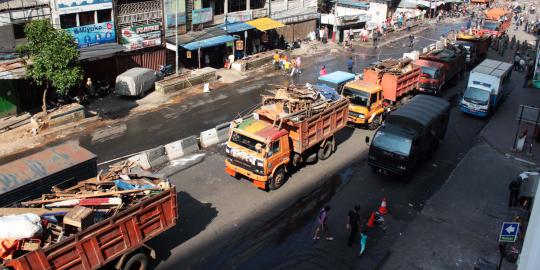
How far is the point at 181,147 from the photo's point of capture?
22438mm

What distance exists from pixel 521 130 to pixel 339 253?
702 inches

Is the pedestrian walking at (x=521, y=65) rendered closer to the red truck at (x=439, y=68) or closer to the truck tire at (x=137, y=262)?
the red truck at (x=439, y=68)

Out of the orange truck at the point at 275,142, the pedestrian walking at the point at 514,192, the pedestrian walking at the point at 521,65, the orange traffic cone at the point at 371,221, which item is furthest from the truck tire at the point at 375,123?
the pedestrian walking at the point at 521,65

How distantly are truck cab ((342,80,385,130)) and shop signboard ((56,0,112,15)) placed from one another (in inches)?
651

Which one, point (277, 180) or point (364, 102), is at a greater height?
point (364, 102)

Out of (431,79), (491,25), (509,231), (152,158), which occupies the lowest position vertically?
(152,158)

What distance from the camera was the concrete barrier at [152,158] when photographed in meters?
21.0

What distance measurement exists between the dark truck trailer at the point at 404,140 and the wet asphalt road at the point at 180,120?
10.1 meters

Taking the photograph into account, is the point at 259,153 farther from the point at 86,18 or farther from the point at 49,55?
the point at 86,18

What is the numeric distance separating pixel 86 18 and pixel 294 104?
1647cm

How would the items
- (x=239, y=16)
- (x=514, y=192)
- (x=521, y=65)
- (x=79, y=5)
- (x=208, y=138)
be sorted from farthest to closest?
(x=239, y=16), (x=521, y=65), (x=79, y=5), (x=208, y=138), (x=514, y=192)

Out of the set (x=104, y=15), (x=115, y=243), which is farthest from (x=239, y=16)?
(x=115, y=243)

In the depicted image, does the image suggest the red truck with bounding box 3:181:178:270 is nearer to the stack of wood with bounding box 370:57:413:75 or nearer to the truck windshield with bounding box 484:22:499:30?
the stack of wood with bounding box 370:57:413:75

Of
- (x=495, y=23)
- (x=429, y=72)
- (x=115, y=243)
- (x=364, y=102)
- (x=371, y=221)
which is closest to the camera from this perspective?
(x=115, y=243)
